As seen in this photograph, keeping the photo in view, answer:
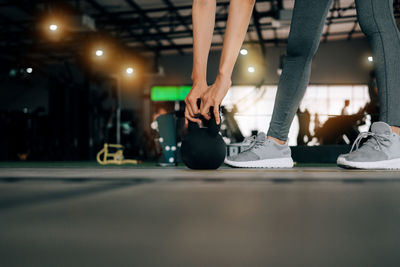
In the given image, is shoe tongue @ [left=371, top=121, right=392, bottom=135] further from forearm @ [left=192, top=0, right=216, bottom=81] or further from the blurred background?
the blurred background

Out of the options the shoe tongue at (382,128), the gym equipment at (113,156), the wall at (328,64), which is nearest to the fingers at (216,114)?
the shoe tongue at (382,128)

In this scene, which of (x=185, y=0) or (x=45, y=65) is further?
(x=45, y=65)

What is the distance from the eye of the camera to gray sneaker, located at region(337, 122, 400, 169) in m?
1.35

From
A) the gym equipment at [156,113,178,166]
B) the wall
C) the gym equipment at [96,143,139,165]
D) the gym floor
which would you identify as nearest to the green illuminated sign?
the wall

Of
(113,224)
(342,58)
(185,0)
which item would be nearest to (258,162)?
(113,224)

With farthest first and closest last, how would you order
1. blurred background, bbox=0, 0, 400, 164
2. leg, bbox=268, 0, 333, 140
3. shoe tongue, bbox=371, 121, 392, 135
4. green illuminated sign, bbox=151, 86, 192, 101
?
green illuminated sign, bbox=151, 86, 192, 101, blurred background, bbox=0, 0, 400, 164, leg, bbox=268, 0, 333, 140, shoe tongue, bbox=371, 121, 392, 135

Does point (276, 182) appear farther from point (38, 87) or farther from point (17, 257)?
point (38, 87)

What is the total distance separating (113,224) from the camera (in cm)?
47

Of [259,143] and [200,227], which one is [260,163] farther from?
[200,227]

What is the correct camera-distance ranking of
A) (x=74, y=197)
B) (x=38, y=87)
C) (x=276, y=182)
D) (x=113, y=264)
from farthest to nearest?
(x=38, y=87) < (x=276, y=182) < (x=74, y=197) < (x=113, y=264)

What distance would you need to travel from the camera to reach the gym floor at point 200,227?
349mm

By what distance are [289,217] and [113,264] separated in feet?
0.79

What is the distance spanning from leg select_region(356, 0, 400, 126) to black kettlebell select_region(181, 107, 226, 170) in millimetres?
587

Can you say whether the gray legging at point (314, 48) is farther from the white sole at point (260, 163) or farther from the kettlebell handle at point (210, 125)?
the kettlebell handle at point (210, 125)
